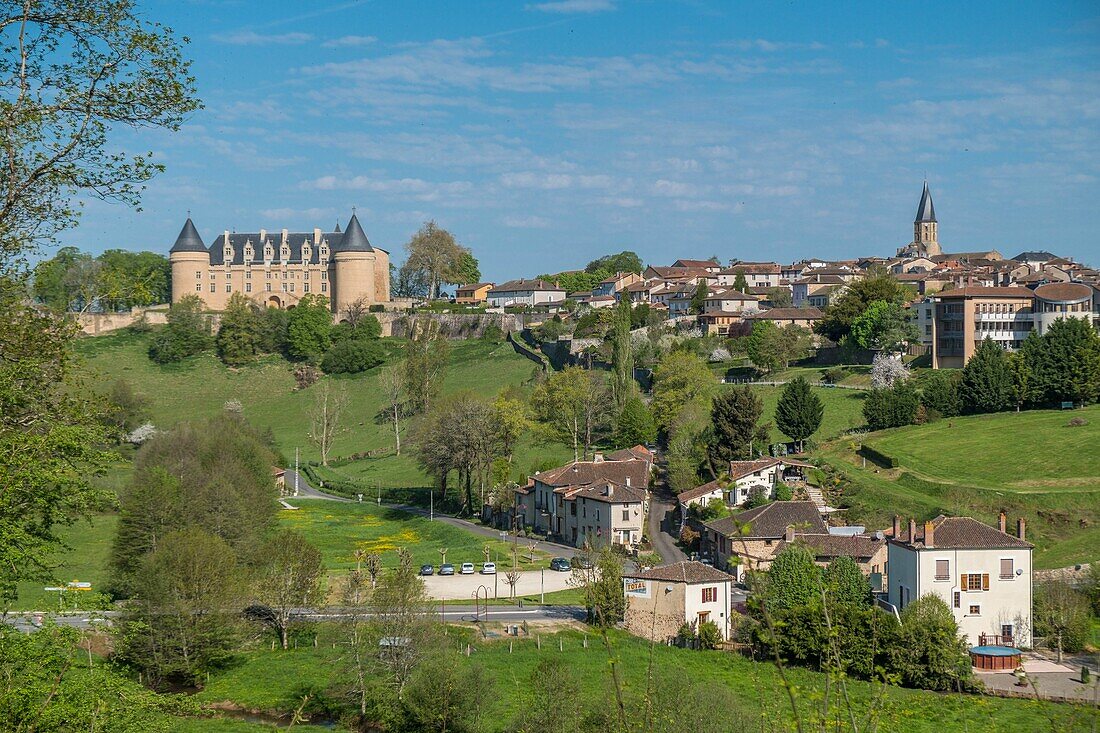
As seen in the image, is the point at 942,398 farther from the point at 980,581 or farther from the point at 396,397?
the point at 396,397

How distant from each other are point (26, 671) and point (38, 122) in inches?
223

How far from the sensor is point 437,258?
338 feet

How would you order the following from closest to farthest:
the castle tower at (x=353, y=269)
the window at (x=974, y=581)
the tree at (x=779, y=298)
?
the window at (x=974, y=581)
the tree at (x=779, y=298)
the castle tower at (x=353, y=269)

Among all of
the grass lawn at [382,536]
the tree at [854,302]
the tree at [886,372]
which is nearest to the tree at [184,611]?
the grass lawn at [382,536]

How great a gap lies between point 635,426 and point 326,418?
24440 mm

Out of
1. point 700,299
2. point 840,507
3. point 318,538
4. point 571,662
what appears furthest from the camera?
point 700,299

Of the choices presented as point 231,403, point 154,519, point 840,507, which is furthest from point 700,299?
point 154,519

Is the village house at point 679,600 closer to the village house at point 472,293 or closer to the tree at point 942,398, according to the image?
the tree at point 942,398

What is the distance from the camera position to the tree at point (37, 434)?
10695 mm

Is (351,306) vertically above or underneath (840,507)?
above

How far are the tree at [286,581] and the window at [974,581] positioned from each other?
2009 cm

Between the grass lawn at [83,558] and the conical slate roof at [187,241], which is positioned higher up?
the conical slate roof at [187,241]

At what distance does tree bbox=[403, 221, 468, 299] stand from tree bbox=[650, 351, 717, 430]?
47181 millimetres

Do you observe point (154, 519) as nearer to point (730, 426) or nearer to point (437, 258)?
point (730, 426)
